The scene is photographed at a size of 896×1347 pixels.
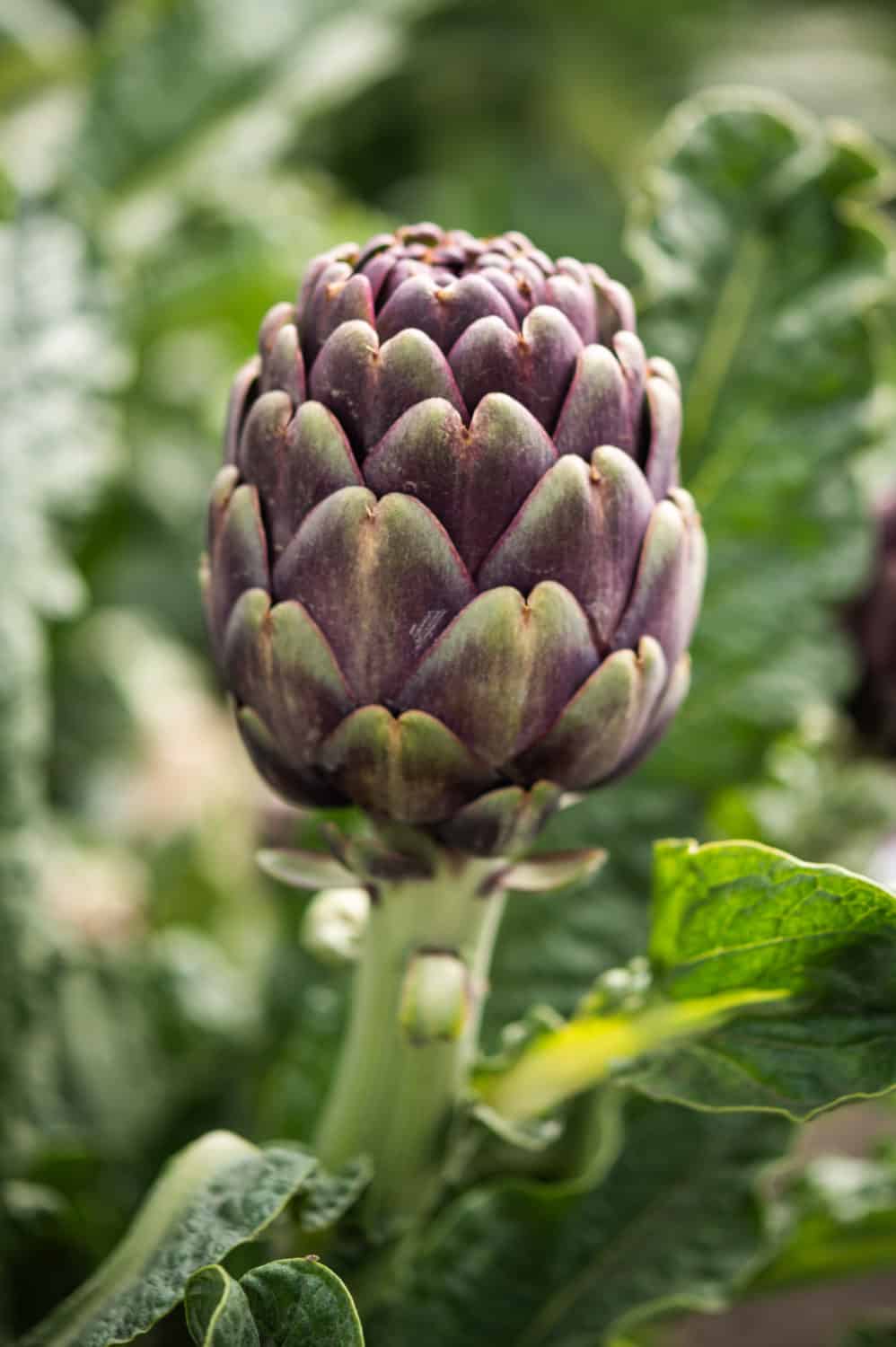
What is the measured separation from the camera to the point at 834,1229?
0.54 m

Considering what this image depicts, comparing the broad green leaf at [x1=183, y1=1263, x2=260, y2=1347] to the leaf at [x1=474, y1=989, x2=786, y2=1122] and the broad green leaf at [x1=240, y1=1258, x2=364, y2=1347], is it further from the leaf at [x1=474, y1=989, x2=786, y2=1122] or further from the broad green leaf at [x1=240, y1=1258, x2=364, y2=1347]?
the leaf at [x1=474, y1=989, x2=786, y2=1122]

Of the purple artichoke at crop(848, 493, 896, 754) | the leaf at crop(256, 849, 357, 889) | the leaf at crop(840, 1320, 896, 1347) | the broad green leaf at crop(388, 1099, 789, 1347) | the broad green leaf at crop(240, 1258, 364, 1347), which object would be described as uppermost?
the purple artichoke at crop(848, 493, 896, 754)

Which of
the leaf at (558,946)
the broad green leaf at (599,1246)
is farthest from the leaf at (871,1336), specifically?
the leaf at (558,946)

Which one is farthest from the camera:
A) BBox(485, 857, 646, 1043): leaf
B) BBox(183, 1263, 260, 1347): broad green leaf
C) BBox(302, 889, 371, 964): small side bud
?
BBox(485, 857, 646, 1043): leaf

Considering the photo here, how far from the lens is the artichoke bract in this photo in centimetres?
34

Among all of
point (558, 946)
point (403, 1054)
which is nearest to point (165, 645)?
point (558, 946)

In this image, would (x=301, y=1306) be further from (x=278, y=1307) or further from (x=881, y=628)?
(x=881, y=628)

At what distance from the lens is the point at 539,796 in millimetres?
365

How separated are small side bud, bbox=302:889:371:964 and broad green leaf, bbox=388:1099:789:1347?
93mm

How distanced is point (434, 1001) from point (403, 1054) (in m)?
0.04

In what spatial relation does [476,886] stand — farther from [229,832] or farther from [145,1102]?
[229,832]

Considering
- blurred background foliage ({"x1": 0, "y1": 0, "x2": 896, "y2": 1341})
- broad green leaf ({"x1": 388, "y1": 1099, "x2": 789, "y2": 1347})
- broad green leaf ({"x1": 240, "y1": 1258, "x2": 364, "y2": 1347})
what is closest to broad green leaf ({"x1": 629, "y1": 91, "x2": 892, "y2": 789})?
blurred background foliage ({"x1": 0, "y1": 0, "x2": 896, "y2": 1341})

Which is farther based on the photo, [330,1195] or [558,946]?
[558,946]

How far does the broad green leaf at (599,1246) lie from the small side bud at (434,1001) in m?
0.10
